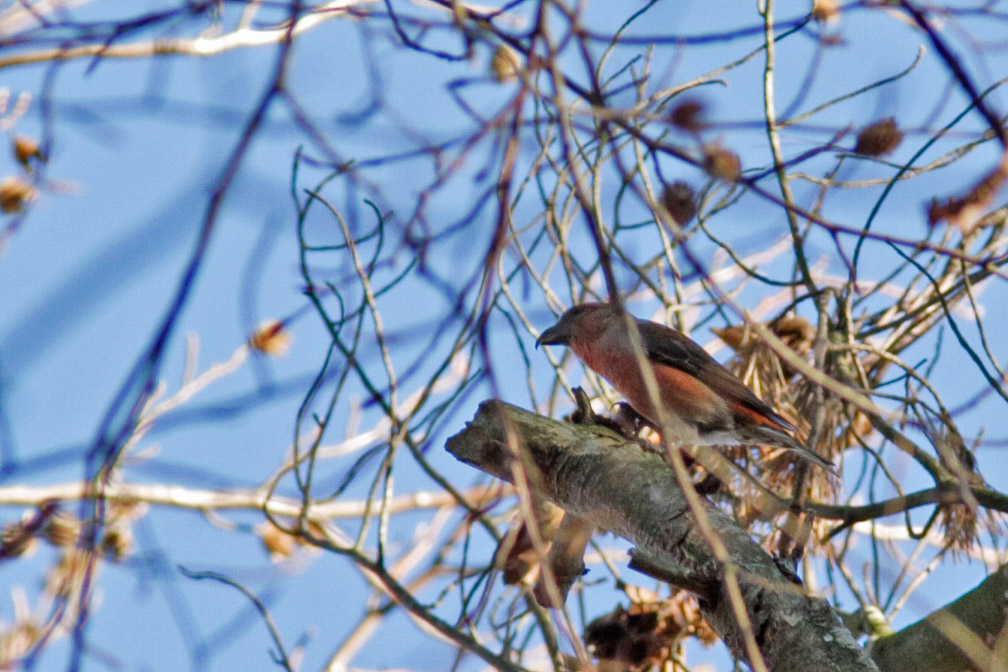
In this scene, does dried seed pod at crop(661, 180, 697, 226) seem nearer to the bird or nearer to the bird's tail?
the bird

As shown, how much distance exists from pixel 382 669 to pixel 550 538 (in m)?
0.90

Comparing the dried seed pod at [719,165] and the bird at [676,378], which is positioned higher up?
the bird at [676,378]

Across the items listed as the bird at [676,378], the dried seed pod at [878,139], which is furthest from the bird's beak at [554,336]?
the dried seed pod at [878,139]

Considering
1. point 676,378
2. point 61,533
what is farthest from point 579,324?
point 61,533

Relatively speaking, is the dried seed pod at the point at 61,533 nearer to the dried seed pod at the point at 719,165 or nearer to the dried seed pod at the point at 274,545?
the dried seed pod at the point at 274,545

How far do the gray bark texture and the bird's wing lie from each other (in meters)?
0.96

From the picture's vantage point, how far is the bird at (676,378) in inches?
150

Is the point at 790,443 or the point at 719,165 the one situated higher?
the point at 790,443

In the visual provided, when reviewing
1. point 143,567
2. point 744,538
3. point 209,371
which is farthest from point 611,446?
point 209,371

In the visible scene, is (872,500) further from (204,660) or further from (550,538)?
(204,660)

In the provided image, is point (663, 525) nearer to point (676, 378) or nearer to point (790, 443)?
point (790, 443)

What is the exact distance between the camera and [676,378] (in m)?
4.30

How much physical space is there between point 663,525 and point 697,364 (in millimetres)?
1782

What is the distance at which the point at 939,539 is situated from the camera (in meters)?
3.76
